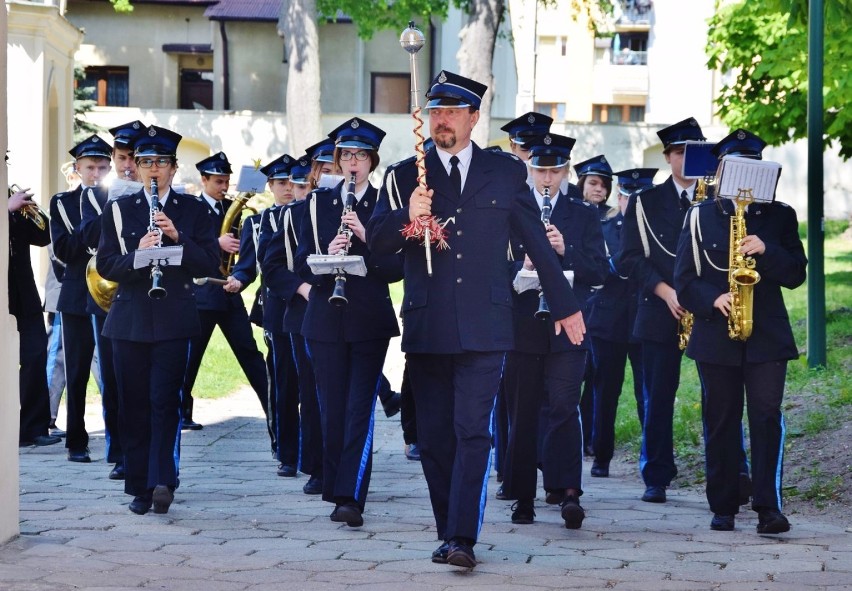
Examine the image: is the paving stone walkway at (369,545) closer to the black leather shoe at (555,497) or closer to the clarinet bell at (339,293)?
the black leather shoe at (555,497)

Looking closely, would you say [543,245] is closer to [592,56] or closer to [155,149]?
[155,149]

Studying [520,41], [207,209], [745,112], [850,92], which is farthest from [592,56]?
[207,209]

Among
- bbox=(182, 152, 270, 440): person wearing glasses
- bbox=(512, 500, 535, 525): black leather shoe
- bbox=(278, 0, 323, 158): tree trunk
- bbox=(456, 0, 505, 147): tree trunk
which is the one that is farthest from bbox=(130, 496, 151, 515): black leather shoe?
bbox=(278, 0, 323, 158): tree trunk

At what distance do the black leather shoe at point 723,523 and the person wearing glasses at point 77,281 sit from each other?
14.6 feet

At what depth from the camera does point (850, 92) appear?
2045 centimetres

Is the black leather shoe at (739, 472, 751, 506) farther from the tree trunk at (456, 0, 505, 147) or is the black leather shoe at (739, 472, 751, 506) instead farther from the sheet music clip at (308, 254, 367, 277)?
the tree trunk at (456, 0, 505, 147)

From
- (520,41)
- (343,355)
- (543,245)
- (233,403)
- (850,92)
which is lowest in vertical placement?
(233,403)

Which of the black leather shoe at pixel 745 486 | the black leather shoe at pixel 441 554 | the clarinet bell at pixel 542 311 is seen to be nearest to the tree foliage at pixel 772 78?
the black leather shoe at pixel 745 486

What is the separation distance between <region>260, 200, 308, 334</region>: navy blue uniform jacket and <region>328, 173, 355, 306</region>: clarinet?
936 millimetres

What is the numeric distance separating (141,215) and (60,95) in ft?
53.8

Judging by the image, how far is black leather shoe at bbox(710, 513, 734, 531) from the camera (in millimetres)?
8406

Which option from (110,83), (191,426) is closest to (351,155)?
(191,426)

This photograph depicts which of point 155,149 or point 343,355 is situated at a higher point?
point 155,149

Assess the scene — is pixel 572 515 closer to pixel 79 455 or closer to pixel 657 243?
pixel 657 243
